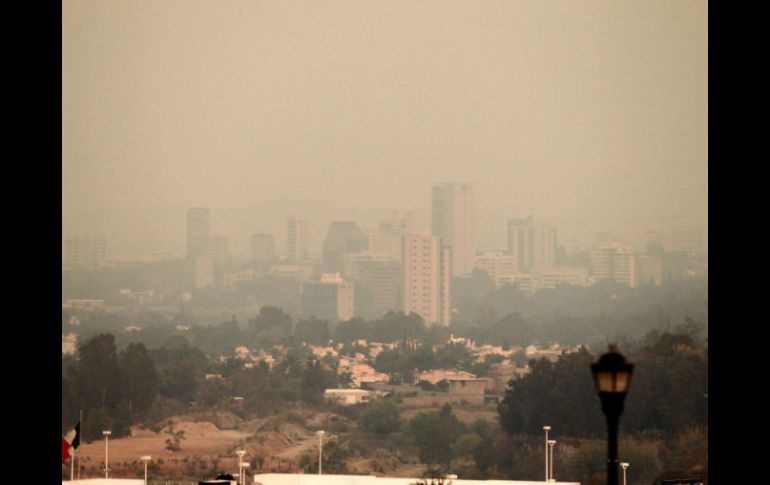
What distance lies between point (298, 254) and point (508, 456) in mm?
13751

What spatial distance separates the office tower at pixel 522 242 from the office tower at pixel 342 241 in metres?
6.03

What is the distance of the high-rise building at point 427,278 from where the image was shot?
50188 mm

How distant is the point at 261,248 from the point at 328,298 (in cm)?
351

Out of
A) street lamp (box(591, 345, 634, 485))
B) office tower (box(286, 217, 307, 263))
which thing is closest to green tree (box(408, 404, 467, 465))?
office tower (box(286, 217, 307, 263))

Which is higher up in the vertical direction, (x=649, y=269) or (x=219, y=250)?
(x=219, y=250)

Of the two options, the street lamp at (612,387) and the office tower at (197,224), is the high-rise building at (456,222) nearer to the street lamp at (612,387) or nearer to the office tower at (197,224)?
the office tower at (197,224)

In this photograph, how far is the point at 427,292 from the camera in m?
50.8

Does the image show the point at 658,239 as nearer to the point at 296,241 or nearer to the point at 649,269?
the point at 649,269

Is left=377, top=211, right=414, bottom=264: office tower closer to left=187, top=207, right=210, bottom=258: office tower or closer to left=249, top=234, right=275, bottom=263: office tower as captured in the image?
left=249, top=234, right=275, bottom=263: office tower

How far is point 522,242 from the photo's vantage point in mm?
50188

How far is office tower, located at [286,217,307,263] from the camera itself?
51.0 metres

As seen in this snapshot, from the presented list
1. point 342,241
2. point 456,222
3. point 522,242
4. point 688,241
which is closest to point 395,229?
point 342,241
